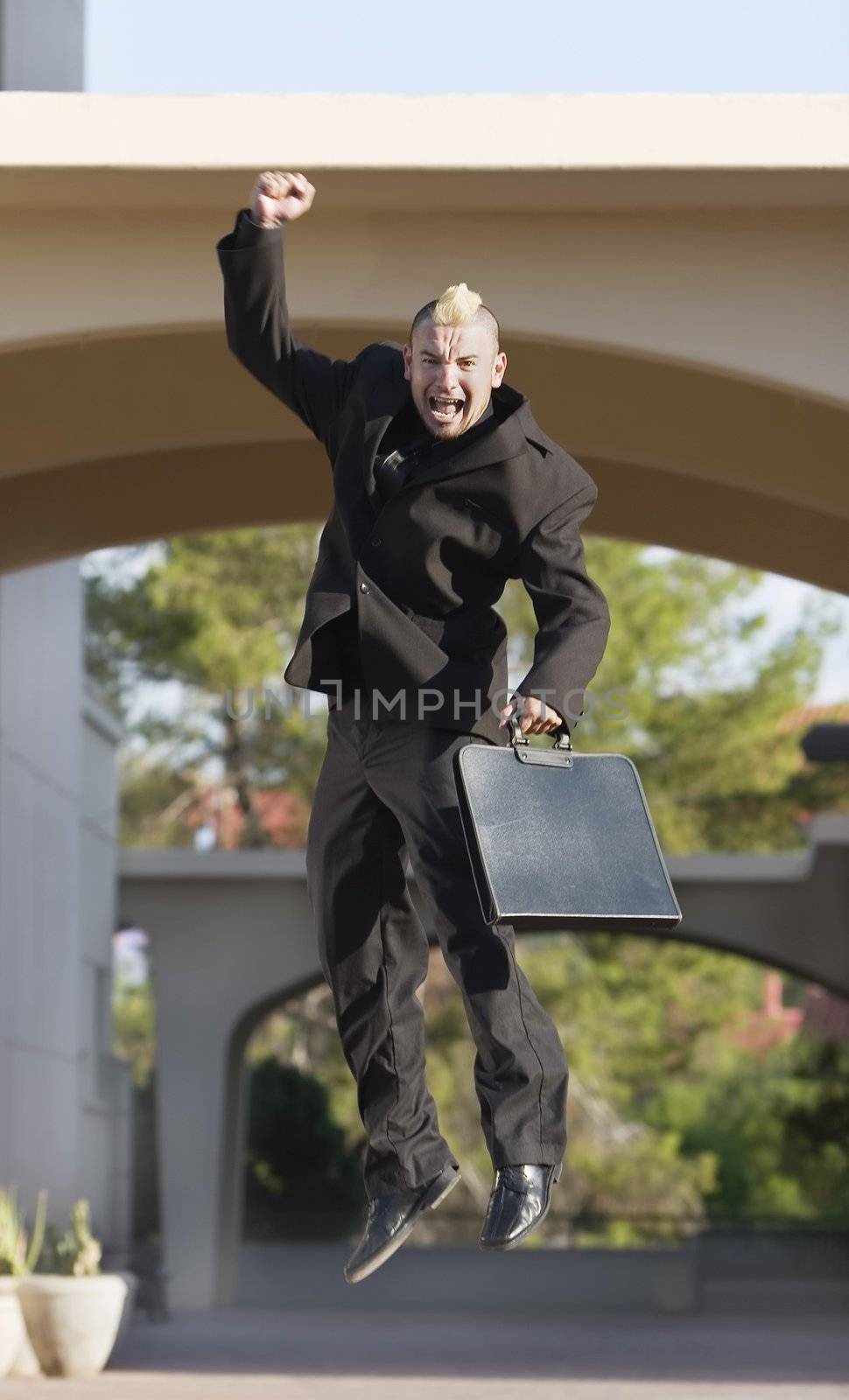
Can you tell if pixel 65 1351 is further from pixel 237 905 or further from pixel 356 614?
pixel 356 614

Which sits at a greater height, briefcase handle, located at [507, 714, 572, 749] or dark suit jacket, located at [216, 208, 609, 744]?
dark suit jacket, located at [216, 208, 609, 744]

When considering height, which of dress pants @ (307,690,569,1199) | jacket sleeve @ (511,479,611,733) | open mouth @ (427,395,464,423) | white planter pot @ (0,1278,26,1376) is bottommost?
white planter pot @ (0,1278,26,1376)

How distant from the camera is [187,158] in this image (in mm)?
5758

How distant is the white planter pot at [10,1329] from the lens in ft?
35.2

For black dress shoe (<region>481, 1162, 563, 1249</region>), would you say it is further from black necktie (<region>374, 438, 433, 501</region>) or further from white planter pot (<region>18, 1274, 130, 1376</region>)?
white planter pot (<region>18, 1274, 130, 1376</region>)

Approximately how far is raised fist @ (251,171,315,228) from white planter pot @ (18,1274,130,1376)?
8462mm

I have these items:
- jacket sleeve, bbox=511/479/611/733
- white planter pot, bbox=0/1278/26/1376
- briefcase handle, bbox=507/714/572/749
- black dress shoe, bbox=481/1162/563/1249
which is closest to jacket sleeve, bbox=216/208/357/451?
jacket sleeve, bbox=511/479/611/733

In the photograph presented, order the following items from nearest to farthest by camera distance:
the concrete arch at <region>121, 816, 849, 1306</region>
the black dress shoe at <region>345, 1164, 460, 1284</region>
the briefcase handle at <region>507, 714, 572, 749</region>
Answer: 1. the briefcase handle at <region>507, 714, 572, 749</region>
2. the black dress shoe at <region>345, 1164, 460, 1284</region>
3. the concrete arch at <region>121, 816, 849, 1306</region>

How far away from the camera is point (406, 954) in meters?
4.02

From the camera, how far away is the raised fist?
12.4ft

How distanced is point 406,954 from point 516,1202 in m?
0.58

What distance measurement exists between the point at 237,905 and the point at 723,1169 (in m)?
13.0

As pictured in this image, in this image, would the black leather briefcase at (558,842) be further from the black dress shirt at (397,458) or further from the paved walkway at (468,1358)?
the paved walkway at (468,1358)

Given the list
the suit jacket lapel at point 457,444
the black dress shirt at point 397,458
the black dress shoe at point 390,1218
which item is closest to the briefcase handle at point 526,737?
the black dress shirt at point 397,458
